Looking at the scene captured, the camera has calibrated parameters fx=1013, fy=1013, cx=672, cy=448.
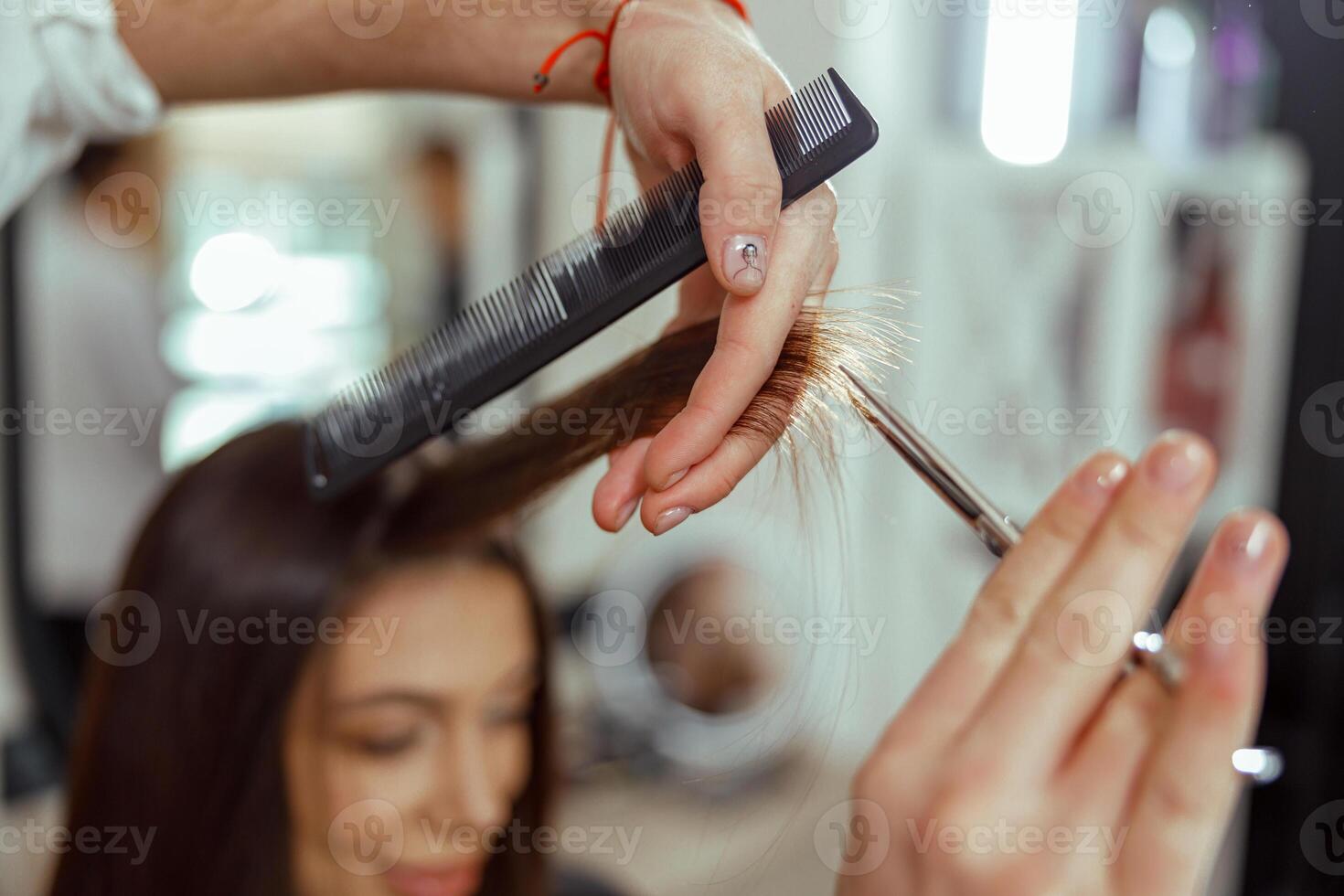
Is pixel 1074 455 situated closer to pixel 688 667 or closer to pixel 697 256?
Result: pixel 688 667

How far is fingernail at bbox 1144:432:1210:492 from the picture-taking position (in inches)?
18.8

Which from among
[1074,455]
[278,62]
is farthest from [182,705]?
[1074,455]

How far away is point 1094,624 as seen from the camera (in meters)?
0.46

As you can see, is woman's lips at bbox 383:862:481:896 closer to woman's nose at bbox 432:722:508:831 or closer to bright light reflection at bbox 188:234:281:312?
woman's nose at bbox 432:722:508:831

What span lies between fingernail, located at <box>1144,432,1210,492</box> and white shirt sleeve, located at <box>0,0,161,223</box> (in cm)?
73

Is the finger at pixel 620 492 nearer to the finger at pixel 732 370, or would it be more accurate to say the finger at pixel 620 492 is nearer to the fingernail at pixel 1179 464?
the finger at pixel 732 370

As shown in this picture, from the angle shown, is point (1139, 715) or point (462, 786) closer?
point (1139, 715)

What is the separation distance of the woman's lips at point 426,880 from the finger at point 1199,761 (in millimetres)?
713

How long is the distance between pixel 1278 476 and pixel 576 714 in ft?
5.01

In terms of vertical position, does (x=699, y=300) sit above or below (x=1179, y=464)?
above

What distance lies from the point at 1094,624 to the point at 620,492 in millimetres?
272

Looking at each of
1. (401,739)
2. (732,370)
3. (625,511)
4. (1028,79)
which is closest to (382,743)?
(401,739)

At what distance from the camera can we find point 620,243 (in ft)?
2.06

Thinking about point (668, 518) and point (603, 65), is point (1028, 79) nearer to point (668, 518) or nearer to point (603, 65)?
point (603, 65)
